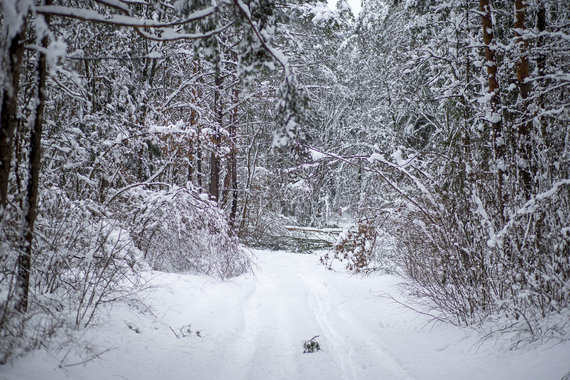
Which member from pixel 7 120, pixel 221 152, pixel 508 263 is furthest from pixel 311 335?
pixel 221 152

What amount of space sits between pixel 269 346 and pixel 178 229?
3265 mm

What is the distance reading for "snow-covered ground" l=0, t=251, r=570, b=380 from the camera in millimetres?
3039

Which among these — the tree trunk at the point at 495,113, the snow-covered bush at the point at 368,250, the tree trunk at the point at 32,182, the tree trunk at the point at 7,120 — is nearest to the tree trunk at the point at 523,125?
the tree trunk at the point at 495,113

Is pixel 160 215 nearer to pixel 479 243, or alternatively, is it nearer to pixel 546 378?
pixel 479 243

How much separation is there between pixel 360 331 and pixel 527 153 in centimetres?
324

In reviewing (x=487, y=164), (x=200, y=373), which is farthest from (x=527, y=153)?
(x=200, y=373)

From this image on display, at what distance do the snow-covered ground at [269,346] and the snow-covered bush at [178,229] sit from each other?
2.47 ft

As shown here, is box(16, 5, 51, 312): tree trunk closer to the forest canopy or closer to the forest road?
the forest canopy

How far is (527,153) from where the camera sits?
4008 millimetres

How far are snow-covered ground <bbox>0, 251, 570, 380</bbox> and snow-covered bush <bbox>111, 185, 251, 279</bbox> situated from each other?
29.6 inches

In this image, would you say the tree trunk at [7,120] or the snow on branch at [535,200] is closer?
the tree trunk at [7,120]

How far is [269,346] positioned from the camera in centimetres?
429

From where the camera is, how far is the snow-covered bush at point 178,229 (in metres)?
6.58

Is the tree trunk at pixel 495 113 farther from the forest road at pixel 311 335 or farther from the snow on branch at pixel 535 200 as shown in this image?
the forest road at pixel 311 335
